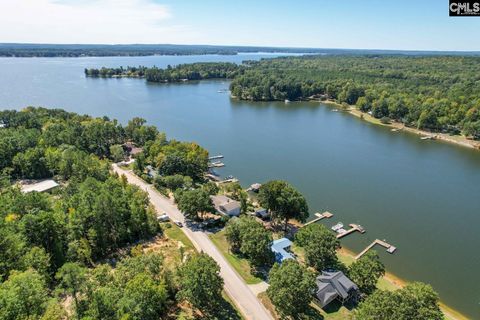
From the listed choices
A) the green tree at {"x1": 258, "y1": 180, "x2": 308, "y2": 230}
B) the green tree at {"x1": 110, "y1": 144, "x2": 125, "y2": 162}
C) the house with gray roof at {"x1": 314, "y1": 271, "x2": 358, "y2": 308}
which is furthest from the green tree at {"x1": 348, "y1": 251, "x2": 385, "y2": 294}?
the green tree at {"x1": 110, "y1": 144, "x2": 125, "y2": 162}

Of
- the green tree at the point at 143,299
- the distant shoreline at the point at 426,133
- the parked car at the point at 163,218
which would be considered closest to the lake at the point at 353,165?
the distant shoreline at the point at 426,133

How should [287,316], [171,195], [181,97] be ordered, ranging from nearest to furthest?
[287,316], [171,195], [181,97]

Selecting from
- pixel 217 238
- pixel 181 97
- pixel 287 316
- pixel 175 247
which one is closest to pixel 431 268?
pixel 287 316

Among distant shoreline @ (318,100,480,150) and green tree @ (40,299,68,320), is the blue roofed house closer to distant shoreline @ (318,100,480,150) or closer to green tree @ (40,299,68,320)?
green tree @ (40,299,68,320)

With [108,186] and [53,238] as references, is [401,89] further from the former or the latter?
[53,238]

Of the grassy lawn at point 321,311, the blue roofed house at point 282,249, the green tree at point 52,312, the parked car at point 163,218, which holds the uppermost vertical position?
the green tree at point 52,312

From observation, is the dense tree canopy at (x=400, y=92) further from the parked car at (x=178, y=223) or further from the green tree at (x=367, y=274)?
the parked car at (x=178, y=223)
